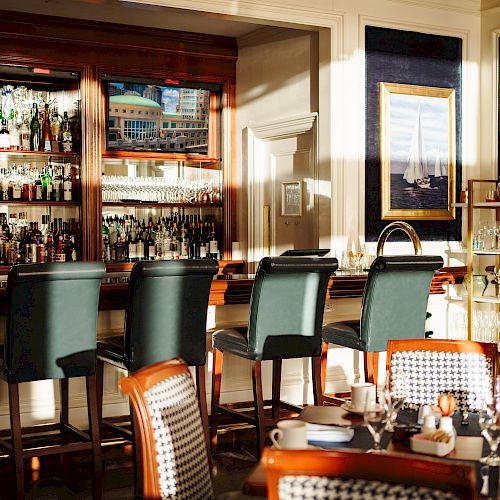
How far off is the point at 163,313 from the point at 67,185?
345cm

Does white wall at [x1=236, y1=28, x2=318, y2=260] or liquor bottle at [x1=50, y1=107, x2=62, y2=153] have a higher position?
white wall at [x1=236, y1=28, x2=318, y2=260]

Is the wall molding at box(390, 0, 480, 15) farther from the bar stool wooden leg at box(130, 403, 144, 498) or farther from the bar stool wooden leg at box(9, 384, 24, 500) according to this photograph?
the bar stool wooden leg at box(9, 384, 24, 500)

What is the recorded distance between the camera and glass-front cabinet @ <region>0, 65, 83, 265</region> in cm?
684

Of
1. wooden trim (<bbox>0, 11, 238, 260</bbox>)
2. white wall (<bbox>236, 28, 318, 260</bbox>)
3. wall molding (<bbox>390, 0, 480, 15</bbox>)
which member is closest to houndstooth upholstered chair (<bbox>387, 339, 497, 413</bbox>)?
white wall (<bbox>236, 28, 318, 260</bbox>)

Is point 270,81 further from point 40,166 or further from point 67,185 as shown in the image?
point 40,166

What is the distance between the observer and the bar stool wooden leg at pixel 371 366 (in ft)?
15.1

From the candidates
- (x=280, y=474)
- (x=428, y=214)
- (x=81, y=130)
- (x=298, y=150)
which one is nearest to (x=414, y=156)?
(x=428, y=214)

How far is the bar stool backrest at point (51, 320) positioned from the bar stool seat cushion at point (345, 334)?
148 centimetres

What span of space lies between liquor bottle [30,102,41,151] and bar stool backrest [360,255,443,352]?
3593mm

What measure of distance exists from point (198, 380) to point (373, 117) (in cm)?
283

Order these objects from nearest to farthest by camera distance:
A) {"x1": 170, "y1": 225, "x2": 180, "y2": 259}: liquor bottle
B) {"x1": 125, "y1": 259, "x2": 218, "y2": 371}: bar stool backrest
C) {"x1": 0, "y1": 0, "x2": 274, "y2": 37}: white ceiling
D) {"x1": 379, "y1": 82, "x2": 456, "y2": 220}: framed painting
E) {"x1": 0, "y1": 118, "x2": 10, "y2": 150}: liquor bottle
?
{"x1": 125, "y1": 259, "x2": 218, "y2": 371}: bar stool backrest
{"x1": 379, "y1": 82, "x2": 456, "y2": 220}: framed painting
{"x1": 0, "y1": 0, "x2": 274, "y2": 37}: white ceiling
{"x1": 0, "y1": 118, "x2": 10, "y2": 150}: liquor bottle
{"x1": 170, "y1": 225, "x2": 180, "y2": 259}: liquor bottle

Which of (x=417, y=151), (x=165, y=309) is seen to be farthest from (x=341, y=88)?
(x=165, y=309)

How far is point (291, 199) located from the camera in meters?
6.76

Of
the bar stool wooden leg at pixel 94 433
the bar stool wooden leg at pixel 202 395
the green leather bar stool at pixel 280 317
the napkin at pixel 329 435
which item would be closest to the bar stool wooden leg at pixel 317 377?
the green leather bar stool at pixel 280 317
